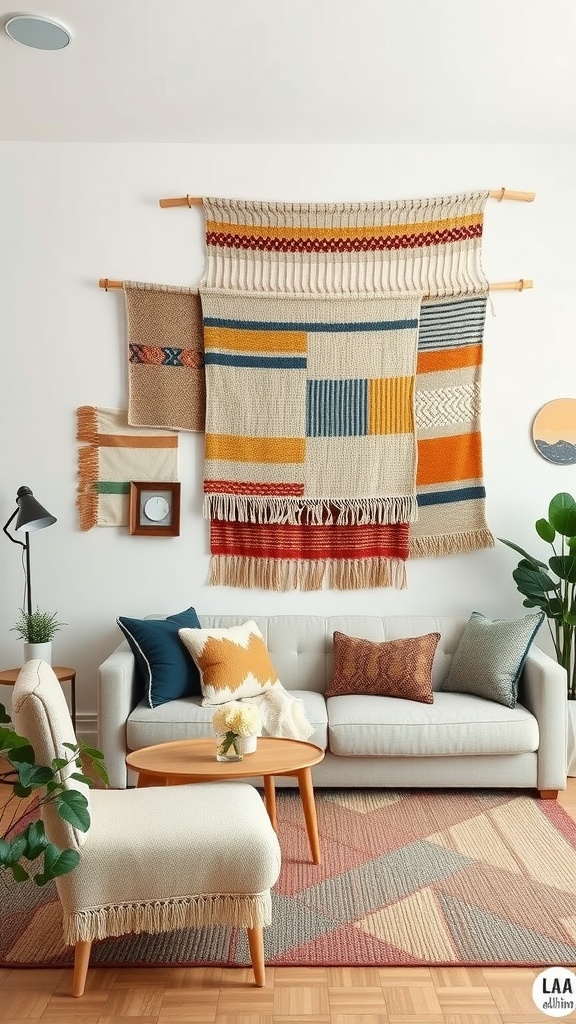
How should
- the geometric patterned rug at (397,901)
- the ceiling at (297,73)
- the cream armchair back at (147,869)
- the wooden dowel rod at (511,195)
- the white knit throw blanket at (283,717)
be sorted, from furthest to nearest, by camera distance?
1. the wooden dowel rod at (511,195)
2. the white knit throw blanket at (283,717)
3. the ceiling at (297,73)
4. the geometric patterned rug at (397,901)
5. the cream armchair back at (147,869)

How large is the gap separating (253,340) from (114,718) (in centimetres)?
189

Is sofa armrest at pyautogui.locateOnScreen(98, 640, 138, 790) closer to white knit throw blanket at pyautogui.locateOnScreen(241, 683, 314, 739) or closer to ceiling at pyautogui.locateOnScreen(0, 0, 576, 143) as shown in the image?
white knit throw blanket at pyautogui.locateOnScreen(241, 683, 314, 739)

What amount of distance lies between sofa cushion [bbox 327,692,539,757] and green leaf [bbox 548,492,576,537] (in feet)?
2.82

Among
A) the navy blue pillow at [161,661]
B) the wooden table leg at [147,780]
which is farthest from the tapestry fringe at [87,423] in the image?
the wooden table leg at [147,780]

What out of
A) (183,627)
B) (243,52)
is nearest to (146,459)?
(183,627)

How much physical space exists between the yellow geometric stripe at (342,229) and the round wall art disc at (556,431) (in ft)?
3.20

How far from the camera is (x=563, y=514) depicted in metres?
3.91

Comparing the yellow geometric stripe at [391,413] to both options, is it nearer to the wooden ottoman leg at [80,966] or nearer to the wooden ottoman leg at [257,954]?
the wooden ottoman leg at [257,954]

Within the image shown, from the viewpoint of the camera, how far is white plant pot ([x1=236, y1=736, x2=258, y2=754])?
9.30ft

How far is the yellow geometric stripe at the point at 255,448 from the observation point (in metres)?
4.25

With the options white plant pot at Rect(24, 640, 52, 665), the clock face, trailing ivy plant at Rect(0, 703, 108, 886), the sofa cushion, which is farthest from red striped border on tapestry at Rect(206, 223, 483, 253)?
trailing ivy plant at Rect(0, 703, 108, 886)

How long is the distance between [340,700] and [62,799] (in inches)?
73.1

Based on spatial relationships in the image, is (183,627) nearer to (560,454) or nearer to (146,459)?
(146,459)

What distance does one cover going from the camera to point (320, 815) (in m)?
3.39
